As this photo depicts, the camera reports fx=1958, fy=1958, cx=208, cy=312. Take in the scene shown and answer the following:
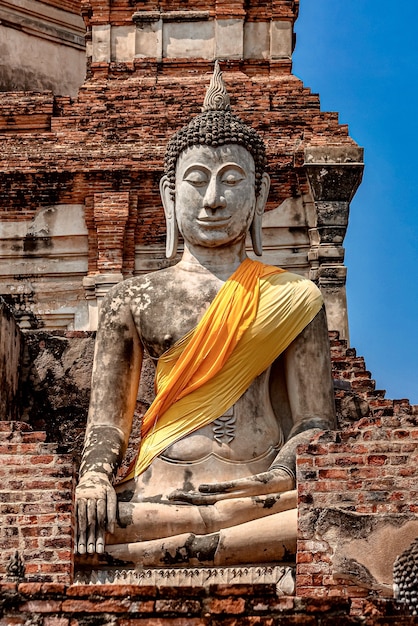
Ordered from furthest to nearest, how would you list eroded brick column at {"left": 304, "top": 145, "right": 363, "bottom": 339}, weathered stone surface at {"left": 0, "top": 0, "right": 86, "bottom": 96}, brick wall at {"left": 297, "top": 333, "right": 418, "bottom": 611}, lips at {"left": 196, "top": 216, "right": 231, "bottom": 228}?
weathered stone surface at {"left": 0, "top": 0, "right": 86, "bottom": 96} → eroded brick column at {"left": 304, "top": 145, "right": 363, "bottom": 339} → lips at {"left": 196, "top": 216, "right": 231, "bottom": 228} → brick wall at {"left": 297, "top": 333, "right": 418, "bottom": 611}

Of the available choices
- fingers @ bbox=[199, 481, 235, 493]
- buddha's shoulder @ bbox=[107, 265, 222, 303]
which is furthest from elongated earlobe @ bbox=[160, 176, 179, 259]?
fingers @ bbox=[199, 481, 235, 493]

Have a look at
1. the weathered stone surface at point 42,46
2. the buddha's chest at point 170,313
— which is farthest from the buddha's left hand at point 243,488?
the weathered stone surface at point 42,46

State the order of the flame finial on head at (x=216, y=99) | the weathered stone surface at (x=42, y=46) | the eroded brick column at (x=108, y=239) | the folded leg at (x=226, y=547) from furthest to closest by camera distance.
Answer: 1. the weathered stone surface at (x=42, y=46)
2. the eroded brick column at (x=108, y=239)
3. the flame finial on head at (x=216, y=99)
4. the folded leg at (x=226, y=547)

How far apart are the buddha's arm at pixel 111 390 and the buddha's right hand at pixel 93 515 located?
16 centimetres

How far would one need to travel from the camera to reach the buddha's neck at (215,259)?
11.7m

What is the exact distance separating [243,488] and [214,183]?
2021 millimetres

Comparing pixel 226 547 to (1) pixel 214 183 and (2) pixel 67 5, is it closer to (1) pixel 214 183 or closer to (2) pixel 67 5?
(1) pixel 214 183

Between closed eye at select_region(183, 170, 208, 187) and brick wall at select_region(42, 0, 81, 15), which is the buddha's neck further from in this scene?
brick wall at select_region(42, 0, 81, 15)

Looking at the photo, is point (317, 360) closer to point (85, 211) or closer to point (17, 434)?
point (17, 434)

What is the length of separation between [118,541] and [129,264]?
661cm

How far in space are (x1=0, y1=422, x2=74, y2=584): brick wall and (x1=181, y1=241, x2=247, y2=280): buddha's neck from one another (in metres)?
1.71

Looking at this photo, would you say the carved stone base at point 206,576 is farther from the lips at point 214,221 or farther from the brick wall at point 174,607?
the lips at point 214,221

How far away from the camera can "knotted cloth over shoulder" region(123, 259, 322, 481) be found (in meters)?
11.0

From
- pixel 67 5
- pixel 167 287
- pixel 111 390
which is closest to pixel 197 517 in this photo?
pixel 111 390
